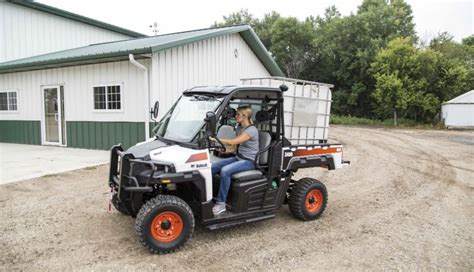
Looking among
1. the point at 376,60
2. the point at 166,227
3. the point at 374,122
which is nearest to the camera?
the point at 166,227

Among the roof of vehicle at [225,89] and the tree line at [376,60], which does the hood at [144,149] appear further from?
the tree line at [376,60]

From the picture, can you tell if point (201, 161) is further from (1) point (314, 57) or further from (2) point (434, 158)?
(1) point (314, 57)

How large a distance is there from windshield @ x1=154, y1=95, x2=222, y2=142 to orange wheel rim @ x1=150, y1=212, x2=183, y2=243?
967 mm

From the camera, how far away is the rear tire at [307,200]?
5.46 m

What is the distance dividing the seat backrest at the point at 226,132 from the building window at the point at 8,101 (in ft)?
42.5

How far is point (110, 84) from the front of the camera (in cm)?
1173

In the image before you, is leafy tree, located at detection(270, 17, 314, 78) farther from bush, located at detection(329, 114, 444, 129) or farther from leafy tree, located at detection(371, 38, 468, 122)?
leafy tree, located at detection(371, 38, 468, 122)

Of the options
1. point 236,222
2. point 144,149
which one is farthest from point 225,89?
point 236,222

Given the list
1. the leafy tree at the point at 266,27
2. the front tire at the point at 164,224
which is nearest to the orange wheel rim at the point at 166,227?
the front tire at the point at 164,224

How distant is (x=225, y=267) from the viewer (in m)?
3.96

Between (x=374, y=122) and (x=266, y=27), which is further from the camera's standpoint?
(x=266, y=27)

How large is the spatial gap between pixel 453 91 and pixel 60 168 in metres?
25.6

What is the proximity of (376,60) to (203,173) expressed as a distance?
2643 centimetres

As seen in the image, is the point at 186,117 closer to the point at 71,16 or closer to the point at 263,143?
the point at 263,143
